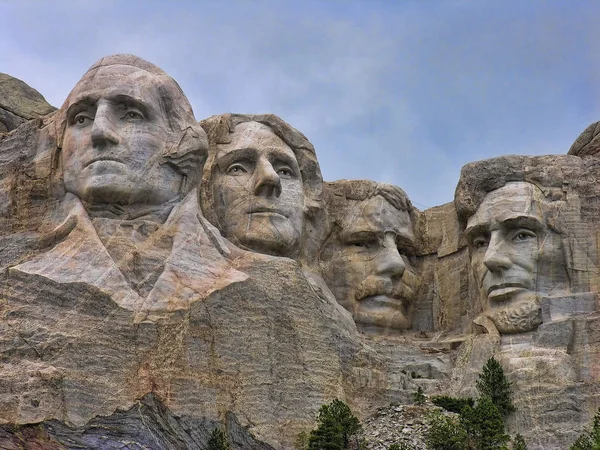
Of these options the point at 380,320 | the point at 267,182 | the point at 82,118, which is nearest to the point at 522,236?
the point at 380,320

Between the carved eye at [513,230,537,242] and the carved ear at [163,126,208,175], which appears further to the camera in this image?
the carved eye at [513,230,537,242]

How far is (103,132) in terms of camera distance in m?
26.8

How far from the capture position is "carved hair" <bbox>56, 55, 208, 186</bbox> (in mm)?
27469

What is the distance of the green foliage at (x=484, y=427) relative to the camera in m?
25.9

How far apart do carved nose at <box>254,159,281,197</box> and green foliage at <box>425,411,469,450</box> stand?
5.03 m

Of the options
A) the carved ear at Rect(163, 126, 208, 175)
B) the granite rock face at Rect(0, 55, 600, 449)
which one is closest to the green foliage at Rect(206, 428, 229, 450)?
the granite rock face at Rect(0, 55, 600, 449)

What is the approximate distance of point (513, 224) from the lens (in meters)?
29.4

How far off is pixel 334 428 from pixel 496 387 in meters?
3.30

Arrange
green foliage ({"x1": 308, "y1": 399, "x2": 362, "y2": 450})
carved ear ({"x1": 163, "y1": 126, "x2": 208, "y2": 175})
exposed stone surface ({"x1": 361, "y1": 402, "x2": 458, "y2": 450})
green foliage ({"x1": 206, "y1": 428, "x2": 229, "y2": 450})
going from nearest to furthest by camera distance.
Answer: green foliage ({"x1": 206, "y1": 428, "x2": 229, "y2": 450}) → green foliage ({"x1": 308, "y1": 399, "x2": 362, "y2": 450}) → exposed stone surface ({"x1": 361, "y1": 402, "x2": 458, "y2": 450}) → carved ear ({"x1": 163, "y1": 126, "x2": 208, "y2": 175})

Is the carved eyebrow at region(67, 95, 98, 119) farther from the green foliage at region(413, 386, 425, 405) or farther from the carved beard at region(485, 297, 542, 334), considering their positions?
the carved beard at region(485, 297, 542, 334)

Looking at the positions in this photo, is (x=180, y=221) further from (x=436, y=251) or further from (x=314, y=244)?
(x=436, y=251)

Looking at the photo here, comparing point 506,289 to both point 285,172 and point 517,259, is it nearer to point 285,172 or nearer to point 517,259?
point 517,259

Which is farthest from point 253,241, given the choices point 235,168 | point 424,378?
point 424,378

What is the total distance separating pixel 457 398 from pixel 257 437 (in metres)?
4.01
